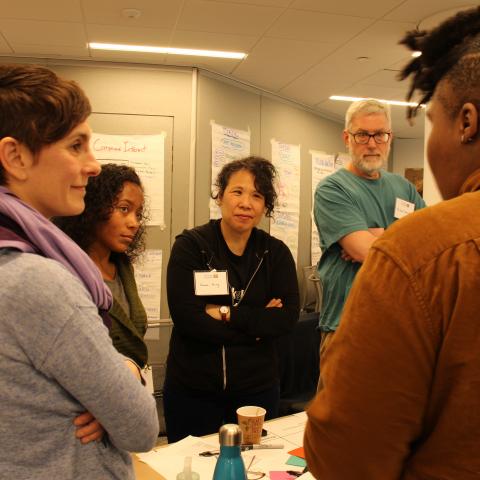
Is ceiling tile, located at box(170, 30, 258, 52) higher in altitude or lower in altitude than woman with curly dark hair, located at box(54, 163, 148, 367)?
higher

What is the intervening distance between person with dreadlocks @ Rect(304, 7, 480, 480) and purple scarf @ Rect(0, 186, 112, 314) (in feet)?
1.68

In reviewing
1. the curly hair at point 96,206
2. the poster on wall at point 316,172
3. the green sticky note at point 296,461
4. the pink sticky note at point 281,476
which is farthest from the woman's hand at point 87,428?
the poster on wall at point 316,172

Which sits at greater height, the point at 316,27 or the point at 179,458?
the point at 316,27

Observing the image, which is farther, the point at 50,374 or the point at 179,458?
the point at 179,458

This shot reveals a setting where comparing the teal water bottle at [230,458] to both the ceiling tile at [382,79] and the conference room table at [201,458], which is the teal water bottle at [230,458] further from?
the ceiling tile at [382,79]

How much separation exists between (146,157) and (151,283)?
1.08 m

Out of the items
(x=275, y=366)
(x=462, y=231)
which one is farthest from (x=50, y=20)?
(x=462, y=231)

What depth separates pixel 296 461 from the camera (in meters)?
1.66

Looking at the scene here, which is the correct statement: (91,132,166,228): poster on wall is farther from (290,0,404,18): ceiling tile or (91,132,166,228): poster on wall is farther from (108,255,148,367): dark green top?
(108,255,148,367): dark green top

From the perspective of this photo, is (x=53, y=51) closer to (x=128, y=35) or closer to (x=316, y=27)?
(x=128, y=35)

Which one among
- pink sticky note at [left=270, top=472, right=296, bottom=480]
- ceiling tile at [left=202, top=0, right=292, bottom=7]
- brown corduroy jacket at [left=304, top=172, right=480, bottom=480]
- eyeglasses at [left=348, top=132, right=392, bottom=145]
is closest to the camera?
brown corduroy jacket at [left=304, top=172, right=480, bottom=480]

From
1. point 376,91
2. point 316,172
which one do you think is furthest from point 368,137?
point 316,172

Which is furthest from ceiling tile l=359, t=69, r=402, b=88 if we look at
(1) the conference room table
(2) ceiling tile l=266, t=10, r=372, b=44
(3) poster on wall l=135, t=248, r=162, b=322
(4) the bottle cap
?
(4) the bottle cap

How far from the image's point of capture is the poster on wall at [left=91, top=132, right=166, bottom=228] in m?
4.51
